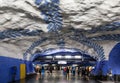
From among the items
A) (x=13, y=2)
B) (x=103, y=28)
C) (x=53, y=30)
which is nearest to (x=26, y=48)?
(x=53, y=30)

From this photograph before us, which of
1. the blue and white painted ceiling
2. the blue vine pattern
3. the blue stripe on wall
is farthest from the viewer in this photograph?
the blue stripe on wall

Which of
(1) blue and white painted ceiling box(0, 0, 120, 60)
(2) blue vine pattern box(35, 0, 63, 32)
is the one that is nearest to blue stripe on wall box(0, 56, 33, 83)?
(1) blue and white painted ceiling box(0, 0, 120, 60)

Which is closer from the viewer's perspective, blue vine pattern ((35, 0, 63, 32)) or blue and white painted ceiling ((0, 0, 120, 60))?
blue vine pattern ((35, 0, 63, 32))

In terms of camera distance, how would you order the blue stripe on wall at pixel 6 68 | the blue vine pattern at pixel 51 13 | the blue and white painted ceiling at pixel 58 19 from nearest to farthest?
the blue vine pattern at pixel 51 13, the blue and white painted ceiling at pixel 58 19, the blue stripe on wall at pixel 6 68

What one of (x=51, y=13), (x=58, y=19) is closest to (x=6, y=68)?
(x=58, y=19)

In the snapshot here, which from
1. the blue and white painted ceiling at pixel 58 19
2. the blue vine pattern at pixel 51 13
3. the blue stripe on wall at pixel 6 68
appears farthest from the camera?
the blue stripe on wall at pixel 6 68

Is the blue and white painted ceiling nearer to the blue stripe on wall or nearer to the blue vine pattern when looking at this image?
the blue vine pattern

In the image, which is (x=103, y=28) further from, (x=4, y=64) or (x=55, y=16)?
(x=4, y=64)

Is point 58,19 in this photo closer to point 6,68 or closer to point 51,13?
point 51,13

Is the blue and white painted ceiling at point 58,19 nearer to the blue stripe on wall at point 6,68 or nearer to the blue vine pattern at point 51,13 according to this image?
the blue vine pattern at point 51,13

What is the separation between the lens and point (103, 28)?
800 inches

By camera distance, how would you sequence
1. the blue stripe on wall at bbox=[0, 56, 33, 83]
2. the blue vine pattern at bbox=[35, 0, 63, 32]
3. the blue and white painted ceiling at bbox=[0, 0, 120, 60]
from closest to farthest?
the blue vine pattern at bbox=[35, 0, 63, 32]
the blue and white painted ceiling at bbox=[0, 0, 120, 60]
the blue stripe on wall at bbox=[0, 56, 33, 83]

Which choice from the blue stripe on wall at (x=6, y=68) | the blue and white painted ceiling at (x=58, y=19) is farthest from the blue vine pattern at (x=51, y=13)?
the blue stripe on wall at (x=6, y=68)

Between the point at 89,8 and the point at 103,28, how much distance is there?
14.3ft
